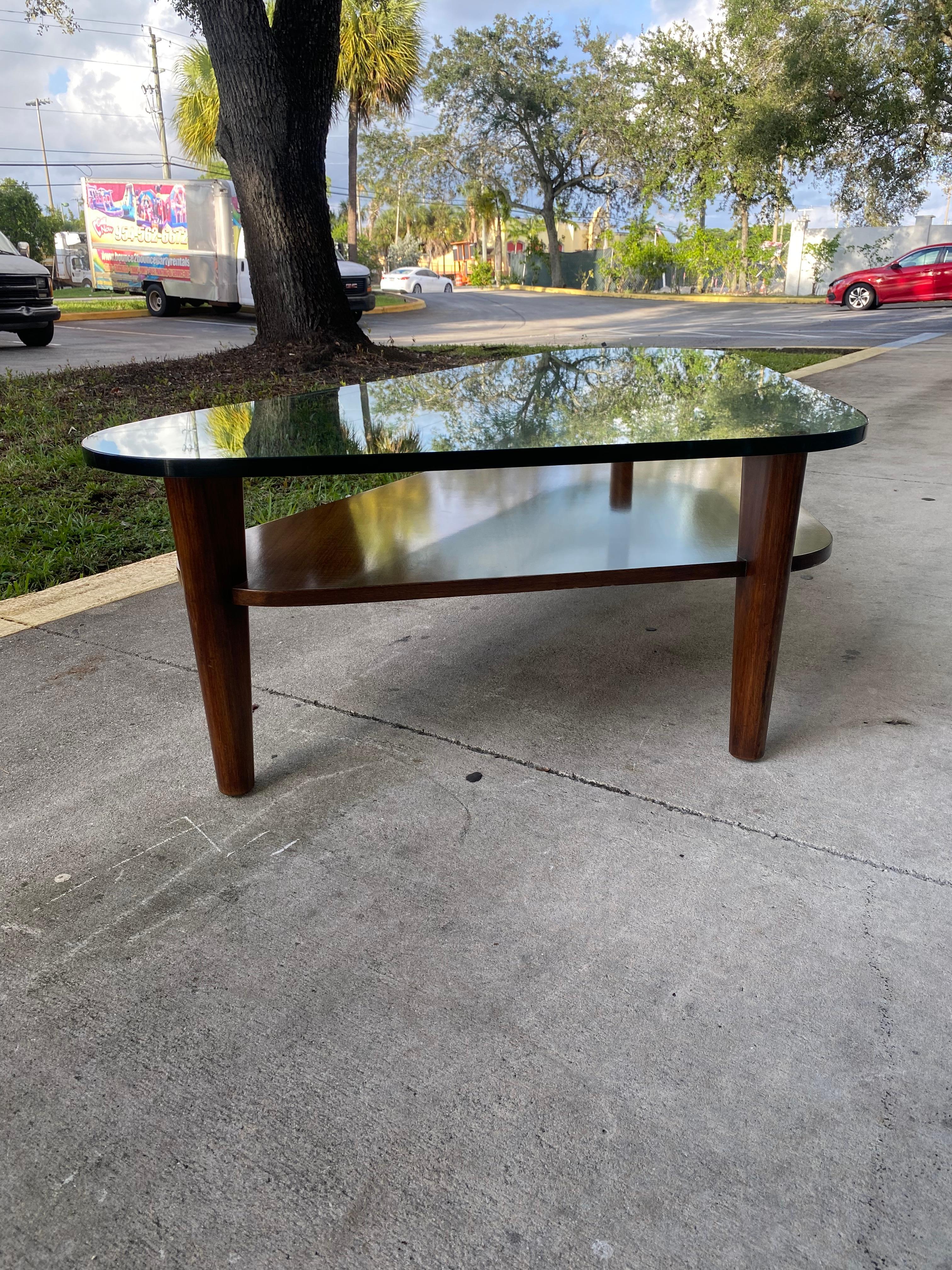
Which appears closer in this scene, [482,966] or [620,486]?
[482,966]

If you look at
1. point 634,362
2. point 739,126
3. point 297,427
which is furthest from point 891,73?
point 297,427

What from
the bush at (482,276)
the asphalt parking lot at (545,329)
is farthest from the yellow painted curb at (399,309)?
the bush at (482,276)

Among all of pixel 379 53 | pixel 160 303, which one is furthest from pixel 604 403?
pixel 379 53

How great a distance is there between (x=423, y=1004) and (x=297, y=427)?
1.35 meters

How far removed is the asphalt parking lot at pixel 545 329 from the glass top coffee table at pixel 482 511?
8.58 metres

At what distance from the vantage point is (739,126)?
80.5ft

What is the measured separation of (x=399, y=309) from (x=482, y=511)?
22043mm

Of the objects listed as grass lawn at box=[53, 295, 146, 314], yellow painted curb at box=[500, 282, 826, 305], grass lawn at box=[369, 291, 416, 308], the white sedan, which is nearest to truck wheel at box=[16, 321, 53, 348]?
grass lawn at box=[53, 295, 146, 314]

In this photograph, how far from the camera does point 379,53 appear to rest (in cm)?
2456

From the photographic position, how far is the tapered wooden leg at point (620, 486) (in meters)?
2.94

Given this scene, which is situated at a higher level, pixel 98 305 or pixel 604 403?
pixel 604 403

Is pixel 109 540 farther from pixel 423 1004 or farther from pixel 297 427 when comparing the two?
pixel 423 1004

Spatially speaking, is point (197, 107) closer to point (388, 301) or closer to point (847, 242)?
point (388, 301)

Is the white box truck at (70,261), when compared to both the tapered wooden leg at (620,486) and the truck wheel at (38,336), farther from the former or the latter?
the tapered wooden leg at (620,486)
